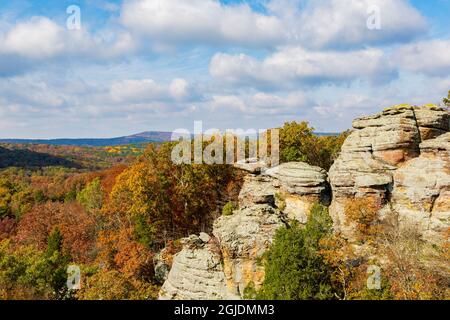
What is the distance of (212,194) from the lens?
1582 inches

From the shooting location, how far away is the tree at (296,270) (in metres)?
19.5

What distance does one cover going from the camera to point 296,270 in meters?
19.7

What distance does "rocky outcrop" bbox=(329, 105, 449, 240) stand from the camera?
80.4ft

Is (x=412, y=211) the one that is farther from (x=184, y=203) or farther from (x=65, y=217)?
(x=65, y=217)

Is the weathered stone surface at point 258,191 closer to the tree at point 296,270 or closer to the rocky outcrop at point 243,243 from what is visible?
the rocky outcrop at point 243,243

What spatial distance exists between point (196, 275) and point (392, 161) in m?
17.4

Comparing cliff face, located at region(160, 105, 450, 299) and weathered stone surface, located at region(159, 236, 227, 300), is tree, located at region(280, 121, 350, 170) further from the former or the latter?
weathered stone surface, located at region(159, 236, 227, 300)

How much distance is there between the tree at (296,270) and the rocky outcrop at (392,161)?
5.55m

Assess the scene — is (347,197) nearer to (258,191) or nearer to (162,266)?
(258,191)

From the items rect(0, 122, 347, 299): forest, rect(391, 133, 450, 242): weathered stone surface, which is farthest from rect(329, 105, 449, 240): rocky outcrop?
rect(0, 122, 347, 299): forest

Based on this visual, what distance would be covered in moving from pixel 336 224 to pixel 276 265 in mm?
7936

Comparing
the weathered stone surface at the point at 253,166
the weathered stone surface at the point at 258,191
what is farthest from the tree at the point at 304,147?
the weathered stone surface at the point at 258,191
